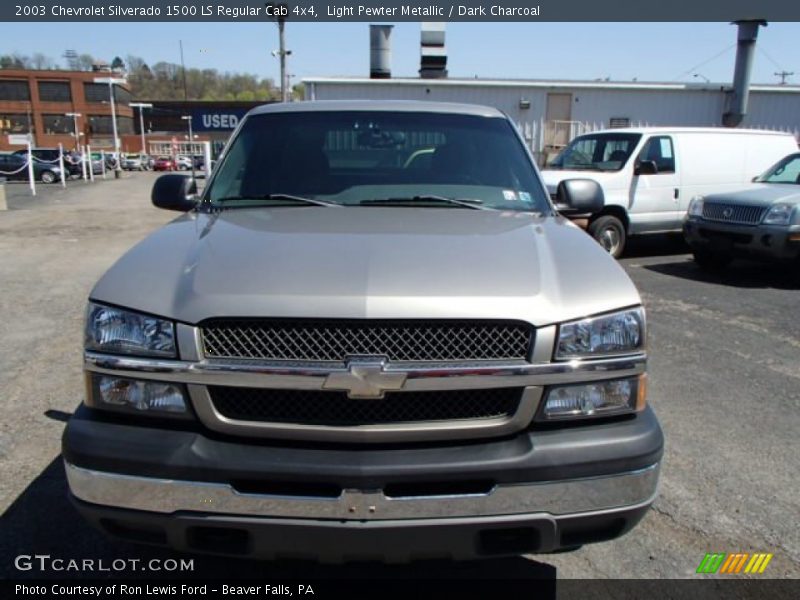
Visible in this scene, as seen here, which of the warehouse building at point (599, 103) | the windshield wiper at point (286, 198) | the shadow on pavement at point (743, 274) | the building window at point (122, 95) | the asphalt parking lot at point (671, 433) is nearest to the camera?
the asphalt parking lot at point (671, 433)

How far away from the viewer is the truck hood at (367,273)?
2002 millimetres

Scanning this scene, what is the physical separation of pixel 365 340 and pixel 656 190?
9.56 m

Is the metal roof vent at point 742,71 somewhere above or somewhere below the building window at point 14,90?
below

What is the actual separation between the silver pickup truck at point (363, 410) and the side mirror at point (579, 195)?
156 cm

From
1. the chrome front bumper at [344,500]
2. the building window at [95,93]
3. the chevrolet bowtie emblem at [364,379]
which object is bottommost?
the chrome front bumper at [344,500]

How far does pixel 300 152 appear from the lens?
3.48 m

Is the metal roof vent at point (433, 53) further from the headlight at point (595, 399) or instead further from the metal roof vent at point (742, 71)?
the headlight at point (595, 399)

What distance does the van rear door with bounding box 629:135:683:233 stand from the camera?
400 inches

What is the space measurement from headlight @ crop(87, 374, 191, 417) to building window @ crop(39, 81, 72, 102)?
96.9 metres

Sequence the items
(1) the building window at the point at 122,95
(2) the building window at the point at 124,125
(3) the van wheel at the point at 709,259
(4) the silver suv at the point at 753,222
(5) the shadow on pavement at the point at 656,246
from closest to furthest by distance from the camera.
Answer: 1. (4) the silver suv at the point at 753,222
2. (3) the van wheel at the point at 709,259
3. (5) the shadow on pavement at the point at 656,246
4. (1) the building window at the point at 122,95
5. (2) the building window at the point at 124,125

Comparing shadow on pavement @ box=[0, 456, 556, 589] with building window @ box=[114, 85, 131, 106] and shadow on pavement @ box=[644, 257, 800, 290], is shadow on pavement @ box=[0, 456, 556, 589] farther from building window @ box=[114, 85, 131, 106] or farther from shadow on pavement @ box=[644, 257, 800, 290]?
building window @ box=[114, 85, 131, 106]

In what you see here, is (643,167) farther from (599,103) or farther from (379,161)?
(599,103)

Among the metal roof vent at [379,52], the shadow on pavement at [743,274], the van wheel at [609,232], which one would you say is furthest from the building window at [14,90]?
the shadow on pavement at [743,274]

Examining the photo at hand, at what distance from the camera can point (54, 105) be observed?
84875mm
